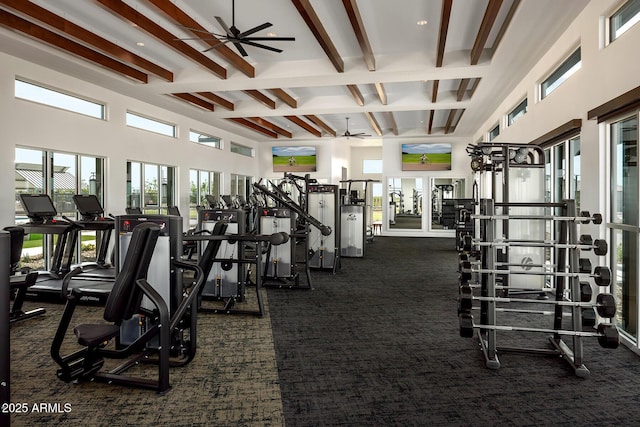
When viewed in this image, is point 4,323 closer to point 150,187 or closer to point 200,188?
point 150,187

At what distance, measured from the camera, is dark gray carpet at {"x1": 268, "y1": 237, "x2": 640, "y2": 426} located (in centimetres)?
265

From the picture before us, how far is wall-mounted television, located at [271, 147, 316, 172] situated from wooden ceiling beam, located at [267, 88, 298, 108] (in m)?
5.43

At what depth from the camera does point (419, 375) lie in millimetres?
3236

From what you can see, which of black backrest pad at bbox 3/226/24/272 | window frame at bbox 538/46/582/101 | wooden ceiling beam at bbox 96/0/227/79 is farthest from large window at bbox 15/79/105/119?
window frame at bbox 538/46/582/101

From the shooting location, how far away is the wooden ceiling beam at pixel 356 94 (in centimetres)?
871

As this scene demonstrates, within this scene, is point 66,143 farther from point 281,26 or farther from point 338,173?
point 338,173

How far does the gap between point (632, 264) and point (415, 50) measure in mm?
4695

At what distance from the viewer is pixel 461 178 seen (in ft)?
48.4

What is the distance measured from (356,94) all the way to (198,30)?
15.0 feet

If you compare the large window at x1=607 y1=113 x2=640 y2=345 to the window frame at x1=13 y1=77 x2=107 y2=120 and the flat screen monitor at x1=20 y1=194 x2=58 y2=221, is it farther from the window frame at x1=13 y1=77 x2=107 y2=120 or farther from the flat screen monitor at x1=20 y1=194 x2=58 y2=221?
the window frame at x1=13 y1=77 x2=107 y2=120

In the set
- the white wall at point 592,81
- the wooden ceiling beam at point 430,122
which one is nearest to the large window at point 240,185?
the wooden ceiling beam at point 430,122

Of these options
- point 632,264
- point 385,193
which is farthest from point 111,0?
point 385,193

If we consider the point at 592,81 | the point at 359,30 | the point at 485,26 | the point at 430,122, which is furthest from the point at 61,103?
the point at 430,122

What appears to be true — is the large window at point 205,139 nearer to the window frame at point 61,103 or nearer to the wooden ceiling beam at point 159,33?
the window frame at point 61,103
